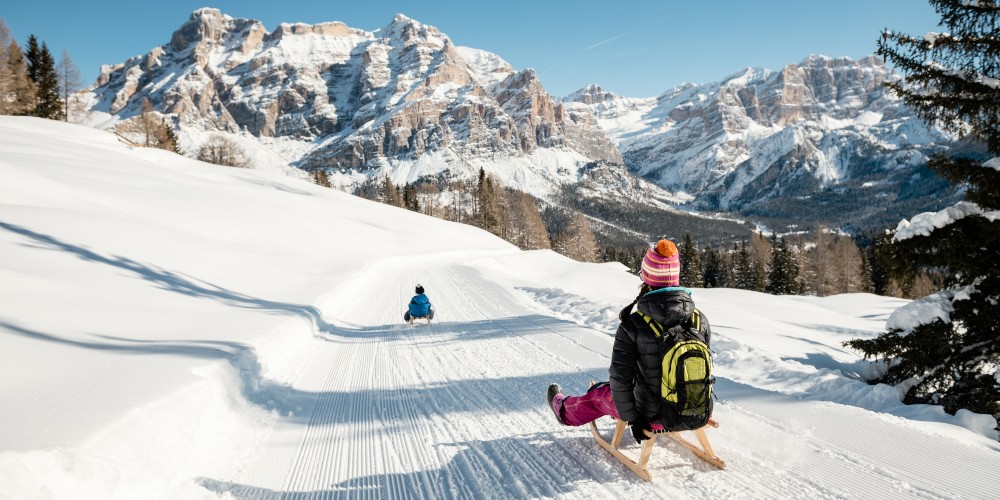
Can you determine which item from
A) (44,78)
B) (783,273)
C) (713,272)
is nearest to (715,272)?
(713,272)

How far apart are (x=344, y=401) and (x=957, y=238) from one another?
312 inches

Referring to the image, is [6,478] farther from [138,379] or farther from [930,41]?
[930,41]

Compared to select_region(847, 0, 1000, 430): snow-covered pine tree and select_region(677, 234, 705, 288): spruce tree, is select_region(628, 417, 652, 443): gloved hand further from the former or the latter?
select_region(677, 234, 705, 288): spruce tree

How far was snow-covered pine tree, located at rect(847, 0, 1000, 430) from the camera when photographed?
18.0 feet

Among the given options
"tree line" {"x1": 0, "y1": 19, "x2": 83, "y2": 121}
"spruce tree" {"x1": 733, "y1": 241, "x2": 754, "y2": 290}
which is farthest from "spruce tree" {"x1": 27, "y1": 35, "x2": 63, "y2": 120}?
"spruce tree" {"x1": 733, "y1": 241, "x2": 754, "y2": 290}

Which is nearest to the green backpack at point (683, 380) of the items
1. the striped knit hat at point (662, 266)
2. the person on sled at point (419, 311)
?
the striped knit hat at point (662, 266)

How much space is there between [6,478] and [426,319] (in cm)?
804

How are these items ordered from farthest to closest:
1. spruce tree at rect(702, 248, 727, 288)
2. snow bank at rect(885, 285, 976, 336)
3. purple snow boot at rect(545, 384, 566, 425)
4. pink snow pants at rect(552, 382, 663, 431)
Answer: spruce tree at rect(702, 248, 727, 288) < snow bank at rect(885, 285, 976, 336) < purple snow boot at rect(545, 384, 566, 425) < pink snow pants at rect(552, 382, 663, 431)

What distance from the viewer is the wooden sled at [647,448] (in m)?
3.43

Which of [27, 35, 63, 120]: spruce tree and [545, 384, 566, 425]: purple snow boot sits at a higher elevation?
[27, 35, 63, 120]: spruce tree

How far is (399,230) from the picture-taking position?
38.8m

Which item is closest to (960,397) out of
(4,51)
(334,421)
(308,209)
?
(334,421)

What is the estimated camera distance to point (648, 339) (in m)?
3.29

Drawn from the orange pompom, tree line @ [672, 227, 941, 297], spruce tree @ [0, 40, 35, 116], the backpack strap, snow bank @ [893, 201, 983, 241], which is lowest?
the backpack strap
